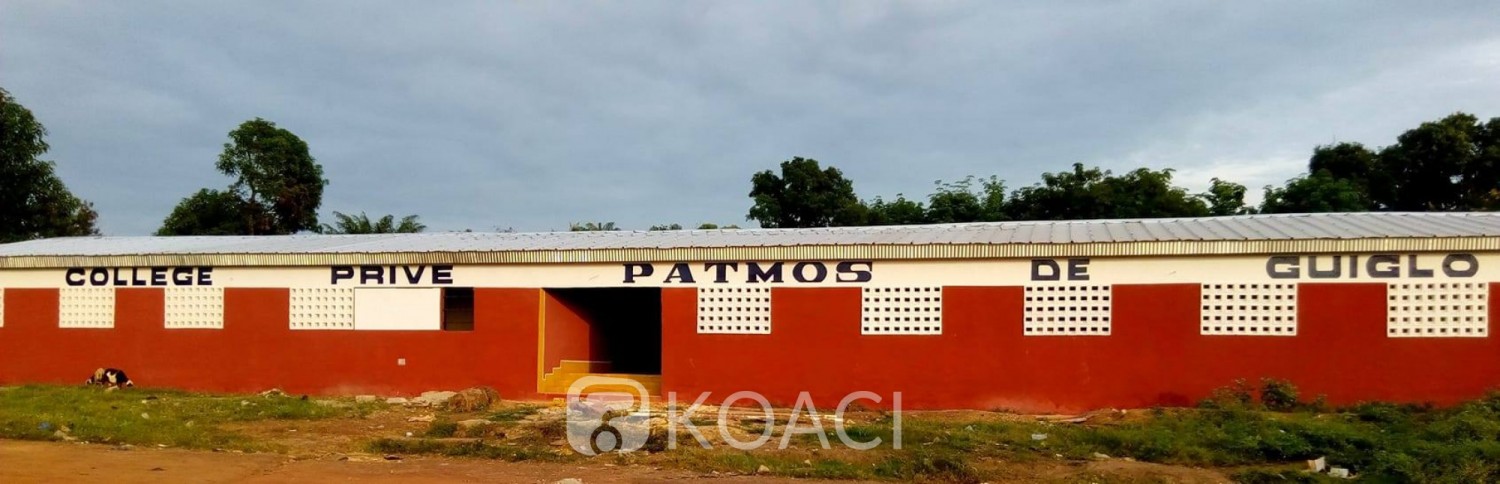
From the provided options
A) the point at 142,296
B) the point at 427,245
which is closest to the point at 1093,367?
the point at 427,245

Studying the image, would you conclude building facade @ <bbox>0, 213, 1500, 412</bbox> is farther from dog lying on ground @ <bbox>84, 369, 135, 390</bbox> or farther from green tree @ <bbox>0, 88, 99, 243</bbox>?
green tree @ <bbox>0, 88, 99, 243</bbox>

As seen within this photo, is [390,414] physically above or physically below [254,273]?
below

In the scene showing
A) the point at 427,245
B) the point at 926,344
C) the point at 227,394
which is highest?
the point at 427,245

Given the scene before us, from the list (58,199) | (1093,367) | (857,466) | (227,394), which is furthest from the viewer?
(58,199)

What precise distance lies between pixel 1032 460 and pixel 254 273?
455 inches

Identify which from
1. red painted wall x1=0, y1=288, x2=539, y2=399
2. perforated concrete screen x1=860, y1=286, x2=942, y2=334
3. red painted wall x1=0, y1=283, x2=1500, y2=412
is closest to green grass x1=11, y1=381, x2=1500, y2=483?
red painted wall x1=0, y1=283, x2=1500, y2=412

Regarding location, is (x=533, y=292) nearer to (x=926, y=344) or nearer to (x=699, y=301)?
(x=699, y=301)

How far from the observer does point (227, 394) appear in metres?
15.0

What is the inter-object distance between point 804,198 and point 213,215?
16.4 metres

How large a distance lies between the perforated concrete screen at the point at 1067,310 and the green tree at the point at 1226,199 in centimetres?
1603
